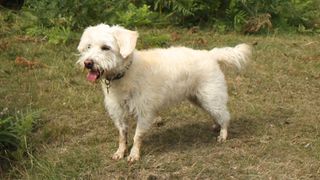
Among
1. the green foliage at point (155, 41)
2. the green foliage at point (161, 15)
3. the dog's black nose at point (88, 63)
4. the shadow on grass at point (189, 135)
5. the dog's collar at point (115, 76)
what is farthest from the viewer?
the green foliage at point (161, 15)

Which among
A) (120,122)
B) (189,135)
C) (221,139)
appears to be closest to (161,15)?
(189,135)

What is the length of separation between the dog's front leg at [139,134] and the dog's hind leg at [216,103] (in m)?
0.61

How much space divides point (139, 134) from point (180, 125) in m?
0.89

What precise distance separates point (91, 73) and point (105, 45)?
0.24 metres

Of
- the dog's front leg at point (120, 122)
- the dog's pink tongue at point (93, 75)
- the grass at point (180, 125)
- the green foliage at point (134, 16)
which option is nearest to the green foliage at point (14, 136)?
the grass at point (180, 125)

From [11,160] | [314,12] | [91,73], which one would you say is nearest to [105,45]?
[91,73]

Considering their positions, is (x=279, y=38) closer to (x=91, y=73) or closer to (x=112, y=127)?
(x=112, y=127)

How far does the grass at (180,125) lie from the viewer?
493 centimetres

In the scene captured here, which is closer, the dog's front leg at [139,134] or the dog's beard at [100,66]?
the dog's beard at [100,66]

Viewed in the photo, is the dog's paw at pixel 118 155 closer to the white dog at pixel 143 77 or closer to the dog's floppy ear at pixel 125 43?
the white dog at pixel 143 77

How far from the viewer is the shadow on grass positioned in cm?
542

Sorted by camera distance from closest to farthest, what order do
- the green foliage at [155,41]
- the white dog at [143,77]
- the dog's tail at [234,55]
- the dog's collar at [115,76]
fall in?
the white dog at [143,77], the dog's collar at [115,76], the dog's tail at [234,55], the green foliage at [155,41]

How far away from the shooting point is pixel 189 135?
5.68m

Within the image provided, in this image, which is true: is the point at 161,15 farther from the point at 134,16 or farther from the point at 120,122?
the point at 120,122
